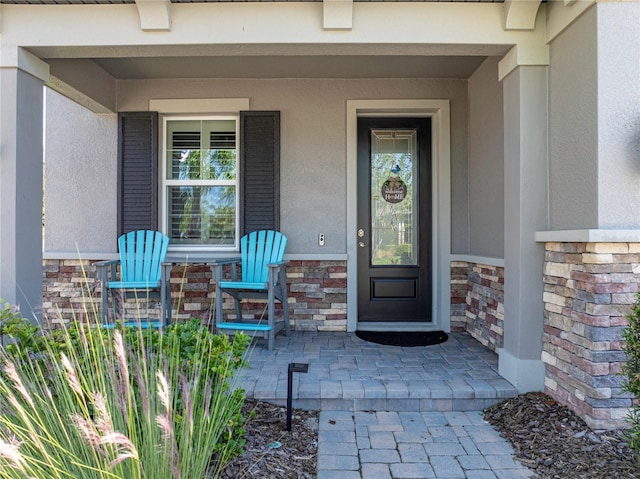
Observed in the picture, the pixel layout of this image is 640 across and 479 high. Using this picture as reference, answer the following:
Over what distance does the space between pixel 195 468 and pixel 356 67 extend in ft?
11.4

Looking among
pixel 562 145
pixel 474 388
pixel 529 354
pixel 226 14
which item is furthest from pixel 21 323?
pixel 562 145

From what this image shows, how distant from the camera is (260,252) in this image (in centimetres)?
398

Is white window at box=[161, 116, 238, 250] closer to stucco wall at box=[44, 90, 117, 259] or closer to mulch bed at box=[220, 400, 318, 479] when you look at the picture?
stucco wall at box=[44, 90, 117, 259]

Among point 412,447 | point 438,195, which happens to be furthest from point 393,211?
point 412,447

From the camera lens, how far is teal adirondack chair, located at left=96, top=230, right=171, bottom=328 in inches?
142

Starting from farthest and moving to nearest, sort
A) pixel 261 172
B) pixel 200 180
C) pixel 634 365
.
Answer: pixel 200 180
pixel 261 172
pixel 634 365

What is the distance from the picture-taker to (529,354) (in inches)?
107

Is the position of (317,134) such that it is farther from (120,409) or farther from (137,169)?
(120,409)

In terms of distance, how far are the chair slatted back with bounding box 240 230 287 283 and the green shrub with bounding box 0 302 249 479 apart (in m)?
1.81

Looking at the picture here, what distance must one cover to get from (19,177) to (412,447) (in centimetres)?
290

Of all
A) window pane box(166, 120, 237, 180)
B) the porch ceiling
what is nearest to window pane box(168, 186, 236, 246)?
window pane box(166, 120, 237, 180)

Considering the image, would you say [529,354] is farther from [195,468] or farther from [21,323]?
[21,323]

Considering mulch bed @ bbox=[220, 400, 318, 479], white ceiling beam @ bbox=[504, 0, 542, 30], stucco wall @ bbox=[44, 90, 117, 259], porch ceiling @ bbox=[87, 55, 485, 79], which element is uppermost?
porch ceiling @ bbox=[87, 55, 485, 79]

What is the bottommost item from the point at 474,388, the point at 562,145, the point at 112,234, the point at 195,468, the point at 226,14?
the point at 474,388
